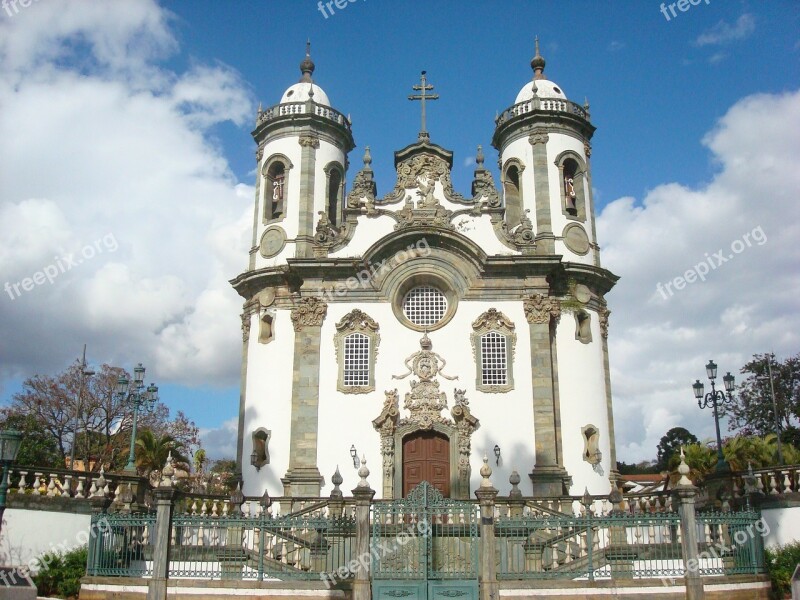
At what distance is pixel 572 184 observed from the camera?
28.6 metres

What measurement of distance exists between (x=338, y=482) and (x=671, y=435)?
185ft

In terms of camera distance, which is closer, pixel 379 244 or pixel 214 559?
pixel 214 559

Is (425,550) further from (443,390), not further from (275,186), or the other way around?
(275,186)

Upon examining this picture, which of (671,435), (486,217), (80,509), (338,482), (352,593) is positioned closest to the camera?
(352,593)

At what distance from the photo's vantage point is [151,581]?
1498 cm

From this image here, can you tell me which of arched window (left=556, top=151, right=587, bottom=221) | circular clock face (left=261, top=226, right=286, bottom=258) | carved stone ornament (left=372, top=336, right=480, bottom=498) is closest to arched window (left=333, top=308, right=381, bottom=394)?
carved stone ornament (left=372, top=336, right=480, bottom=498)

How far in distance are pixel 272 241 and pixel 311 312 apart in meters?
3.83

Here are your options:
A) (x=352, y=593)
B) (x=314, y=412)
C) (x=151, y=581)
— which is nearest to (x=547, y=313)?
(x=314, y=412)

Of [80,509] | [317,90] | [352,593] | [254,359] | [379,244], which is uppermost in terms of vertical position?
[317,90]

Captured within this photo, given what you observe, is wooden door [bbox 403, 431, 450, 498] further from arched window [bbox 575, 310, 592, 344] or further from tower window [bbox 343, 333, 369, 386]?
arched window [bbox 575, 310, 592, 344]

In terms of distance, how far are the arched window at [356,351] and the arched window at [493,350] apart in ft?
10.8

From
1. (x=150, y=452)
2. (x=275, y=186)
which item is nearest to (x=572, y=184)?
(x=275, y=186)

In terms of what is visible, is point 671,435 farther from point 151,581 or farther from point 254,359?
point 151,581

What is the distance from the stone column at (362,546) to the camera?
48.0ft
